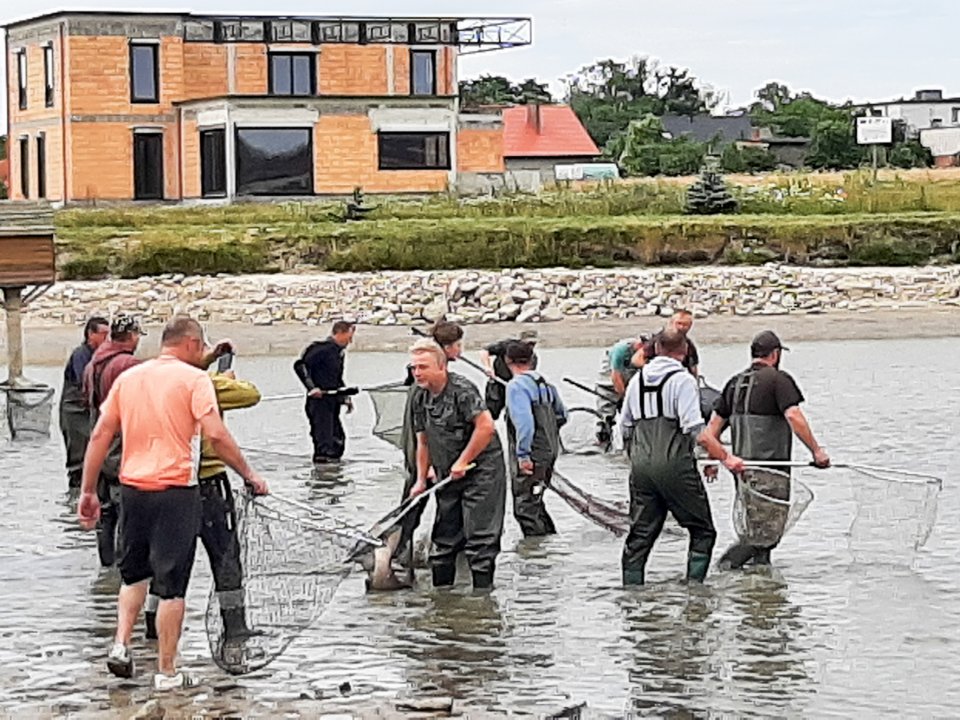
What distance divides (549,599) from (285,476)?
234 inches

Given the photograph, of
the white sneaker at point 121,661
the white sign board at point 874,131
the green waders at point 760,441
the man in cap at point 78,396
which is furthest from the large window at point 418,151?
the white sneaker at point 121,661

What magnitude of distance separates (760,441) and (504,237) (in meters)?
30.9

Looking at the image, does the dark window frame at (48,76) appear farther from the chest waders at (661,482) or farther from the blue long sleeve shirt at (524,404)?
the chest waders at (661,482)

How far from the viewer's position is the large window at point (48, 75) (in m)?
58.7

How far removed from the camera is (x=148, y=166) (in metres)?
58.4

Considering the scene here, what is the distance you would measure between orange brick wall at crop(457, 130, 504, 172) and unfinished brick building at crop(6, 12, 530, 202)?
2.0 inches

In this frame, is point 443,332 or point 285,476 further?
point 285,476

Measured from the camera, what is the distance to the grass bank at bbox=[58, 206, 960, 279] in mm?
41562

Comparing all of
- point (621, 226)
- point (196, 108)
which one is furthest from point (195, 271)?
point (196, 108)

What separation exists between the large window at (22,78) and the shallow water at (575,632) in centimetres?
4664

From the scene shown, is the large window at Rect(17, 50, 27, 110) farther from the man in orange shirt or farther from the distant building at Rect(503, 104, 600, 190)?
the man in orange shirt

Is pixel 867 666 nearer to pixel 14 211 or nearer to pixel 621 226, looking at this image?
pixel 14 211

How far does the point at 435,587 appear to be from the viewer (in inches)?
464

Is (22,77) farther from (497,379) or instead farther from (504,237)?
(497,379)
